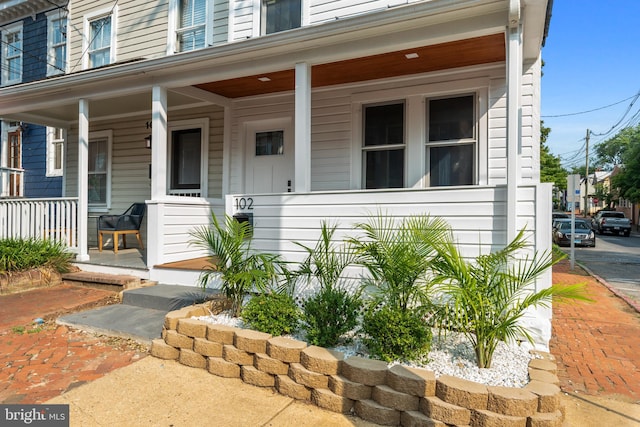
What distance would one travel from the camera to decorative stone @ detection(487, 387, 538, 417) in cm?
227

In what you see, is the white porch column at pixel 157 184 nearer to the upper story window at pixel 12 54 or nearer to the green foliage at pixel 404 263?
the green foliage at pixel 404 263

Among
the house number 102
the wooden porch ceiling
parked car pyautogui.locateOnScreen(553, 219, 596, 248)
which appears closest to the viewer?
the wooden porch ceiling

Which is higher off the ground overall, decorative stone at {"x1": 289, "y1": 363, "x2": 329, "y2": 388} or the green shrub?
the green shrub

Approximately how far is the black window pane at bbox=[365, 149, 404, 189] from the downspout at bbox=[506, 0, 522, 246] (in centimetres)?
216

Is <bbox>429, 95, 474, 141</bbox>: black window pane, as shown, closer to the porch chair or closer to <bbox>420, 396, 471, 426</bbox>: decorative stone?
<bbox>420, 396, 471, 426</bbox>: decorative stone

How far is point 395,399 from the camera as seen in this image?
2549 millimetres

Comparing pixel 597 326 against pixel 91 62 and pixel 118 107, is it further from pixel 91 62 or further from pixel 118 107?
pixel 91 62

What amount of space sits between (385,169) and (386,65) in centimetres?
147

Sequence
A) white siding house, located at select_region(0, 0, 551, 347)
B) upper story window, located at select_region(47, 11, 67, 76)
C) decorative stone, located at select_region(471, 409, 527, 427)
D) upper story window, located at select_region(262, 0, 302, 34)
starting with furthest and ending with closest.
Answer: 1. upper story window, located at select_region(47, 11, 67, 76)
2. upper story window, located at select_region(262, 0, 302, 34)
3. white siding house, located at select_region(0, 0, 551, 347)
4. decorative stone, located at select_region(471, 409, 527, 427)

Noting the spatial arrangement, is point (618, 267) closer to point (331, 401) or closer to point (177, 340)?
point (331, 401)

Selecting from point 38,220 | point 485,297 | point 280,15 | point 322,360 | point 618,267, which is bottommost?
point 618,267

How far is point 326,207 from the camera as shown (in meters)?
4.44

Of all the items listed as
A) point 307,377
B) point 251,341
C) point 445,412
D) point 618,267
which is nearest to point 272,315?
point 251,341

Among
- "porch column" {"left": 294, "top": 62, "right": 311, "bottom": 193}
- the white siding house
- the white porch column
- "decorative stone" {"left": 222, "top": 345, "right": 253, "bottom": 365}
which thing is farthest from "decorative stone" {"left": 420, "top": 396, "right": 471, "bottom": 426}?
the white porch column
